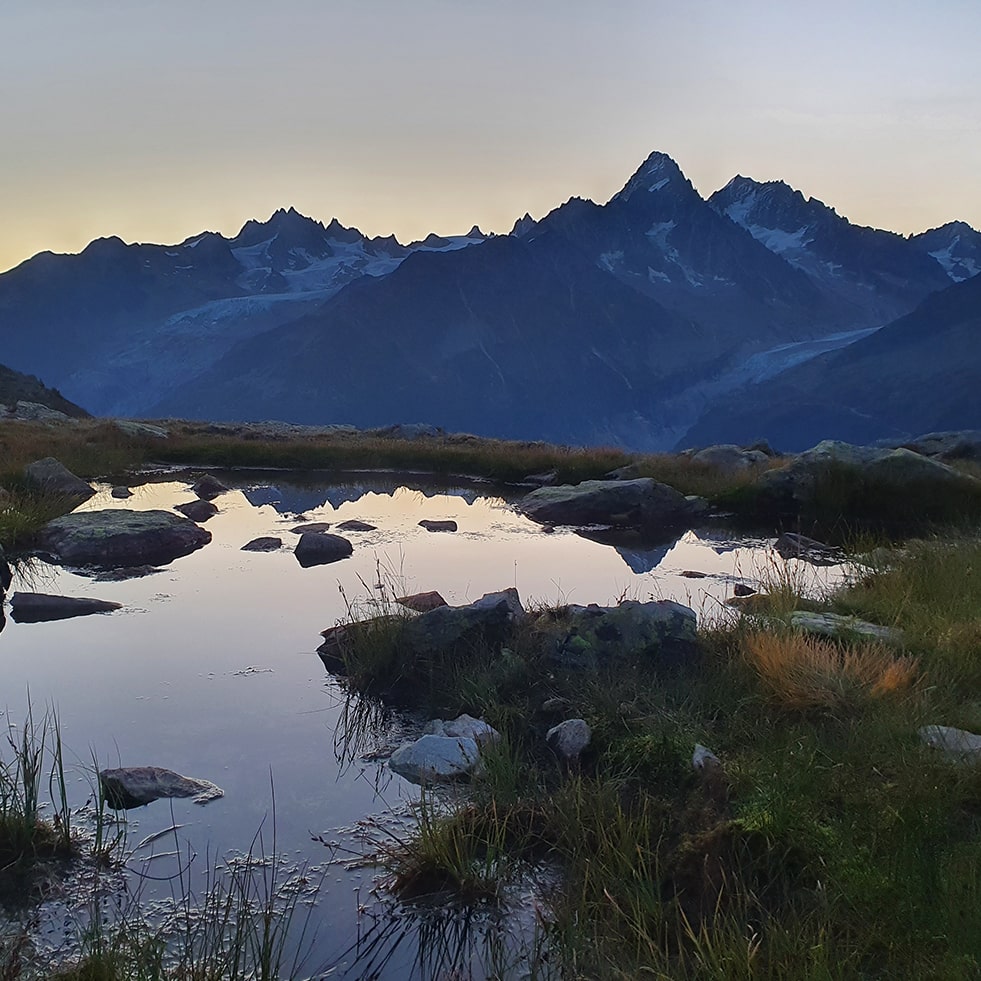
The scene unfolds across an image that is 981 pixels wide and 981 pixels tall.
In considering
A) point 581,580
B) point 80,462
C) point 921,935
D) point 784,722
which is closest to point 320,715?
point 784,722

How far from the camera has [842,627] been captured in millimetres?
9070

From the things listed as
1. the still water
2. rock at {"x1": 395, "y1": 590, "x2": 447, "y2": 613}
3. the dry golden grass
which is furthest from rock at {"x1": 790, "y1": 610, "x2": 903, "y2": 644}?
rock at {"x1": 395, "y1": 590, "x2": 447, "y2": 613}

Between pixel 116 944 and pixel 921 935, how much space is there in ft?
12.3

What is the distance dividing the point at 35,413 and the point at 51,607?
4575cm

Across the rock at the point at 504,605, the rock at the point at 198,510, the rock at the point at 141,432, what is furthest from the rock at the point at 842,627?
the rock at the point at 141,432

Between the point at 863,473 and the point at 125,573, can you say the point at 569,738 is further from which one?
the point at 863,473

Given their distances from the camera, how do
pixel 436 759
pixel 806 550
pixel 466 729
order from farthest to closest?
1. pixel 806 550
2. pixel 466 729
3. pixel 436 759

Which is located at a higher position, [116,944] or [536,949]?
[116,944]

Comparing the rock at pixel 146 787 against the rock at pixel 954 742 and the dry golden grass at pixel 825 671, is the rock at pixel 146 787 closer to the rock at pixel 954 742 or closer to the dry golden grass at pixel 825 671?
the dry golden grass at pixel 825 671

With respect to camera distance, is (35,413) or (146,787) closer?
(146,787)

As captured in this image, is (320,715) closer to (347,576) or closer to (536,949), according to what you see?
(536,949)

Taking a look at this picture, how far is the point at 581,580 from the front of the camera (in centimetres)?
1474

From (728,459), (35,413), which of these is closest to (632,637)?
(728,459)

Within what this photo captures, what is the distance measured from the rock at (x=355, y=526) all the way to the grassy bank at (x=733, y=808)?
1029 cm
